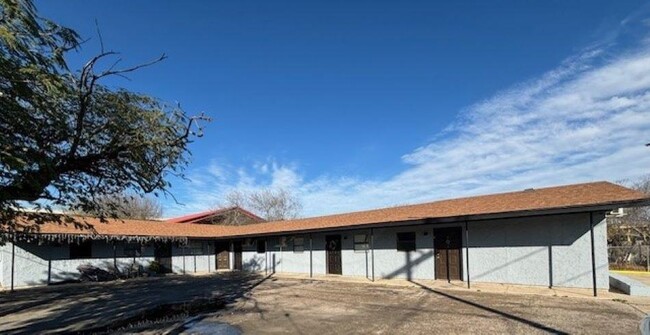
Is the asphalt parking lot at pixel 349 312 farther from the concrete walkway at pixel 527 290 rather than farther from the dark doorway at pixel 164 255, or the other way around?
the dark doorway at pixel 164 255

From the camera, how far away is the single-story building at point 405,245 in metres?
14.9

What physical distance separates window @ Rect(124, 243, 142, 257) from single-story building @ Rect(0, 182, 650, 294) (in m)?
0.07

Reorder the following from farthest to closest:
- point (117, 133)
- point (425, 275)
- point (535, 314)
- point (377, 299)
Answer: point (425, 275) → point (377, 299) → point (535, 314) → point (117, 133)

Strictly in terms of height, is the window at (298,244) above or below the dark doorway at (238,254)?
above

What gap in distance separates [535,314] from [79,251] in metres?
23.6

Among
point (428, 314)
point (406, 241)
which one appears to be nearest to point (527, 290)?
point (428, 314)

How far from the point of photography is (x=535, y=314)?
10.2 metres

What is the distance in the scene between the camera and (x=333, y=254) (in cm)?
2444

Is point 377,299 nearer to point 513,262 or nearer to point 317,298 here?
point 317,298

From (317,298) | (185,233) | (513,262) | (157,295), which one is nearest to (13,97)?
(317,298)

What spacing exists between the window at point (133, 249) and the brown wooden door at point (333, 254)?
11945 mm

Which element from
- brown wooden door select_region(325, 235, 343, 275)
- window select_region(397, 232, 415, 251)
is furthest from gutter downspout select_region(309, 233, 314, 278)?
window select_region(397, 232, 415, 251)

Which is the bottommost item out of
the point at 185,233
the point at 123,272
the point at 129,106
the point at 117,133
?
the point at 123,272

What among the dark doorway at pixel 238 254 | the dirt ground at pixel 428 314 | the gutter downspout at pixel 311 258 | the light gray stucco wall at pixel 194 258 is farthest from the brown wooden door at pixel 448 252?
the light gray stucco wall at pixel 194 258
